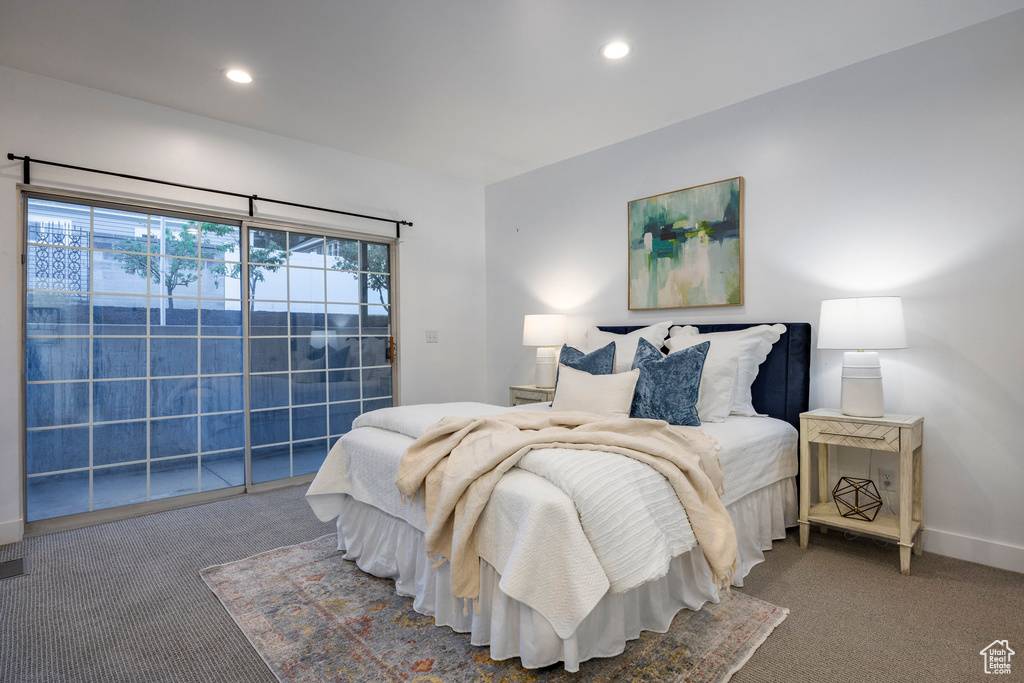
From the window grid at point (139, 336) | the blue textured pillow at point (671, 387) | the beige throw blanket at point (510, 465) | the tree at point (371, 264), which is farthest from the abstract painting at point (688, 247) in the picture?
the window grid at point (139, 336)

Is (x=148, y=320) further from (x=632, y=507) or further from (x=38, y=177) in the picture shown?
(x=632, y=507)

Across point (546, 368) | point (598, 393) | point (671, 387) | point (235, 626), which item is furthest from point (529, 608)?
point (546, 368)

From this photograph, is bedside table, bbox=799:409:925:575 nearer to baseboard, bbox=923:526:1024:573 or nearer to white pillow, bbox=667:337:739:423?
baseboard, bbox=923:526:1024:573

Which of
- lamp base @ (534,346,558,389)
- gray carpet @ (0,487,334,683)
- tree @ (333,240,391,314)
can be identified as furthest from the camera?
tree @ (333,240,391,314)

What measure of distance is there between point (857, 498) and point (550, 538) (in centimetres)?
207

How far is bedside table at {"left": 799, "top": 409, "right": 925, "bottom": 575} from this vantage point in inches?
94.1

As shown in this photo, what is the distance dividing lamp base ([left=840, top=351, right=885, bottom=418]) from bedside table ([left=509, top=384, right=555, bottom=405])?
6.28 ft

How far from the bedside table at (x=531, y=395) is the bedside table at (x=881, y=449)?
1.77 m

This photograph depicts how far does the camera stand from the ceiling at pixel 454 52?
239 cm

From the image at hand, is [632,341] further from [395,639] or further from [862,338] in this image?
[395,639]

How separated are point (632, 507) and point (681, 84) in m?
2.55

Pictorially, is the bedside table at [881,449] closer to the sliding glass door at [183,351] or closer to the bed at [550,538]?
the bed at [550,538]

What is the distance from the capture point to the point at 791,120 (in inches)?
123

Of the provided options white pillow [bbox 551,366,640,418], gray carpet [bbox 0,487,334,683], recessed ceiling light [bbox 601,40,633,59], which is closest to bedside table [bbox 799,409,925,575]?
white pillow [bbox 551,366,640,418]
